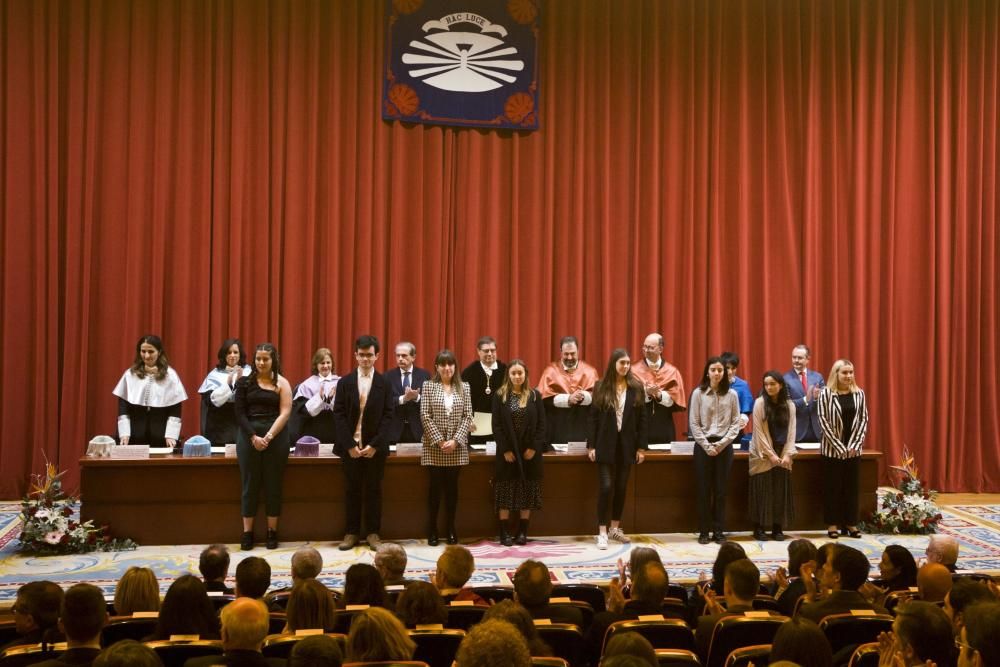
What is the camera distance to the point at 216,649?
2.77m

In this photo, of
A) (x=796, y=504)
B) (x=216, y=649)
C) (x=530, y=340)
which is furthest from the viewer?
(x=530, y=340)

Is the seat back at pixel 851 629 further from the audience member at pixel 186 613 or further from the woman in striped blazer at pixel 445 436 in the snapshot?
the woman in striped blazer at pixel 445 436

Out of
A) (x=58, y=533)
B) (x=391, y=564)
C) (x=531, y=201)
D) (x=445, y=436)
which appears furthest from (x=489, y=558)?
(x=531, y=201)

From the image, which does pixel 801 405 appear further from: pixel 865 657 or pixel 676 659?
pixel 676 659

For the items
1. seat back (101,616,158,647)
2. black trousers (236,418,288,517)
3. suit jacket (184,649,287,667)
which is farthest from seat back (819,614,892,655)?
black trousers (236,418,288,517)

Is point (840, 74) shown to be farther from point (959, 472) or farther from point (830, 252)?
point (959, 472)

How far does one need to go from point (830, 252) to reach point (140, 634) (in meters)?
8.79

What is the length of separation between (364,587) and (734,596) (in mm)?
1340

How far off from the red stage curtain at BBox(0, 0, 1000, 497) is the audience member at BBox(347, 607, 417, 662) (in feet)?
22.1

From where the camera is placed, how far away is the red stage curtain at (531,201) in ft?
28.2

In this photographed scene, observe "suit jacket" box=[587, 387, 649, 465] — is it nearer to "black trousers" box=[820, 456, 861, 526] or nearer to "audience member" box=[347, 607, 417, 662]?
"black trousers" box=[820, 456, 861, 526]

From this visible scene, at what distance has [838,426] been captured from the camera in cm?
688

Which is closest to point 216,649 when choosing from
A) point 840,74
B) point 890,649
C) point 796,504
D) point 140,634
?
point 140,634

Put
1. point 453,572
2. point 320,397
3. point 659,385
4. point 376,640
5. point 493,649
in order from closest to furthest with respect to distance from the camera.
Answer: point 493,649, point 376,640, point 453,572, point 320,397, point 659,385
